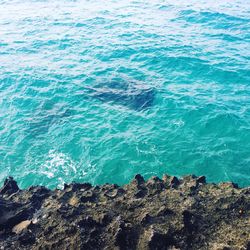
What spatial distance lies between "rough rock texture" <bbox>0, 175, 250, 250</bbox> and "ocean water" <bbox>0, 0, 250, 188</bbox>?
5.53 metres

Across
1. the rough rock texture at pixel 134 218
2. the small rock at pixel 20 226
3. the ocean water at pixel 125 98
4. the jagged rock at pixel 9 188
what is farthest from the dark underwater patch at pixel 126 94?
the small rock at pixel 20 226

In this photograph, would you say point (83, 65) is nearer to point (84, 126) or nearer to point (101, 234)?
point (84, 126)

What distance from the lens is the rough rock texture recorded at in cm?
1023

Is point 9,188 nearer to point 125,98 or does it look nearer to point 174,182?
point 174,182

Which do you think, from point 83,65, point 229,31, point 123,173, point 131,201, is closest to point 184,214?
point 131,201

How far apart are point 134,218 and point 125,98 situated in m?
16.1

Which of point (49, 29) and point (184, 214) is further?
point (49, 29)

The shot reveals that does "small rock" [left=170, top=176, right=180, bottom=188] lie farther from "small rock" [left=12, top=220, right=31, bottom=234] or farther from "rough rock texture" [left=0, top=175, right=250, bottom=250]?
"small rock" [left=12, top=220, right=31, bottom=234]

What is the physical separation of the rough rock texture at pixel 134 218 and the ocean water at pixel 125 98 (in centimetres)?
553

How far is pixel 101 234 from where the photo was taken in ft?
34.7

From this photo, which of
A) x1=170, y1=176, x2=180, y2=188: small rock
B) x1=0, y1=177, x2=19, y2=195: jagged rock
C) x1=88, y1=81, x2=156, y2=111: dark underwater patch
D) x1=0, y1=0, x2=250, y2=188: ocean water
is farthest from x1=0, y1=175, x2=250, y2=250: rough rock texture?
x1=88, y1=81, x2=156, y2=111: dark underwater patch

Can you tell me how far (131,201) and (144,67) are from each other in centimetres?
2112

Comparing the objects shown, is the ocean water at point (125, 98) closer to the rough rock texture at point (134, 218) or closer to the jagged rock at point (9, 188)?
the jagged rock at point (9, 188)

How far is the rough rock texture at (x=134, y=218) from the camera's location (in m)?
10.2
